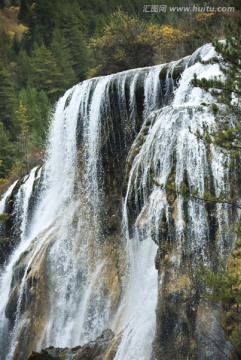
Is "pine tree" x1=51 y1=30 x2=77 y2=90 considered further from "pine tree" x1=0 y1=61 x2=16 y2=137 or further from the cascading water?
the cascading water

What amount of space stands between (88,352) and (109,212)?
694 cm

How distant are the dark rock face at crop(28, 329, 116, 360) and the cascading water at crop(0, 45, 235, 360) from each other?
1.56 feet

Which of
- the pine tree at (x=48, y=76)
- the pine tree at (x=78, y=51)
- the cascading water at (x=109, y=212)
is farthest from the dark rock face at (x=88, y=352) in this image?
the pine tree at (x=78, y=51)

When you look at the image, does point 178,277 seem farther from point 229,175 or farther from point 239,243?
point 239,243

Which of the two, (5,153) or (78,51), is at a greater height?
(78,51)

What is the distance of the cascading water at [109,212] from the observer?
13375 mm

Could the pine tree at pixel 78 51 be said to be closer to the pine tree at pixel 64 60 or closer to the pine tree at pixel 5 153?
the pine tree at pixel 64 60

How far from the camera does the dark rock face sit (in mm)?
14477

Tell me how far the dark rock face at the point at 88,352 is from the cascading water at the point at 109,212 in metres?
0.48

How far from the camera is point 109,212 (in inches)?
818

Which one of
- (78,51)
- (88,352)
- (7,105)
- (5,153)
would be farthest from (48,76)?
(88,352)

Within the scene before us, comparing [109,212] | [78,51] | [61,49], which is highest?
[78,51]

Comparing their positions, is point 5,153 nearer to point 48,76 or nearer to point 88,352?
point 48,76

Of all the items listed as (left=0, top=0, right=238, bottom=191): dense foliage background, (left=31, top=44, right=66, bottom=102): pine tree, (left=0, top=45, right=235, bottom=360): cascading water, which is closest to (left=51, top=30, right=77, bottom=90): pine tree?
(left=0, top=0, right=238, bottom=191): dense foliage background
